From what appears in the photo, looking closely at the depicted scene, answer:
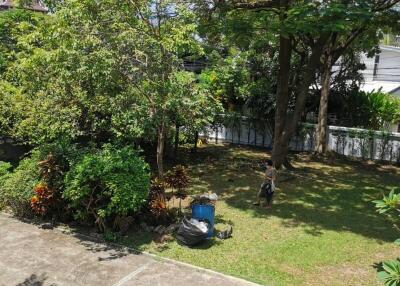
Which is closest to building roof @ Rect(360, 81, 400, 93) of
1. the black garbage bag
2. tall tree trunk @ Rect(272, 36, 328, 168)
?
tall tree trunk @ Rect(272, 36, 328, 168)

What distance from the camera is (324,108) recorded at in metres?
17.9

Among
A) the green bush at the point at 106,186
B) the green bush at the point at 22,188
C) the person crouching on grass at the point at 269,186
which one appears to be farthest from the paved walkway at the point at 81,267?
the person crouching on grass at the point at 269,186

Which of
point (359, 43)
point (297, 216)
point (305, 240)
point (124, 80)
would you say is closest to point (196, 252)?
point (305, 240)

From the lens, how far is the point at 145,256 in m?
8.52

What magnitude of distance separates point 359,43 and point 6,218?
46.0 ft

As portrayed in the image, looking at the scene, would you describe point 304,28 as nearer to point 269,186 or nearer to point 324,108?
point 269,186

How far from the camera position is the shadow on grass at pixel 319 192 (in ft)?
34.1

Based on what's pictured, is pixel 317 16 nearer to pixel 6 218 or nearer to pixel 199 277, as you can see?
pixel 199 277

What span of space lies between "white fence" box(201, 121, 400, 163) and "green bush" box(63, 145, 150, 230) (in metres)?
6.93

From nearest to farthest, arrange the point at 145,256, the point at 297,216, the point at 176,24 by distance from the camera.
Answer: the point at 145,256 → the point at 176,24 → the point at 297,216

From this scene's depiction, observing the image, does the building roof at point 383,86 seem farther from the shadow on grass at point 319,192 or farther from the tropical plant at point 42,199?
the tropical plant at point 42,199

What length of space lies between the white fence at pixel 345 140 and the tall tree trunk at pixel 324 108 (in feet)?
1.04

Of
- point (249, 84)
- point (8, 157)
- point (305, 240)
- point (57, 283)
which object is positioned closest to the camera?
point (57, 283)

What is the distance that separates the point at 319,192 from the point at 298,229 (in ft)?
10.9
